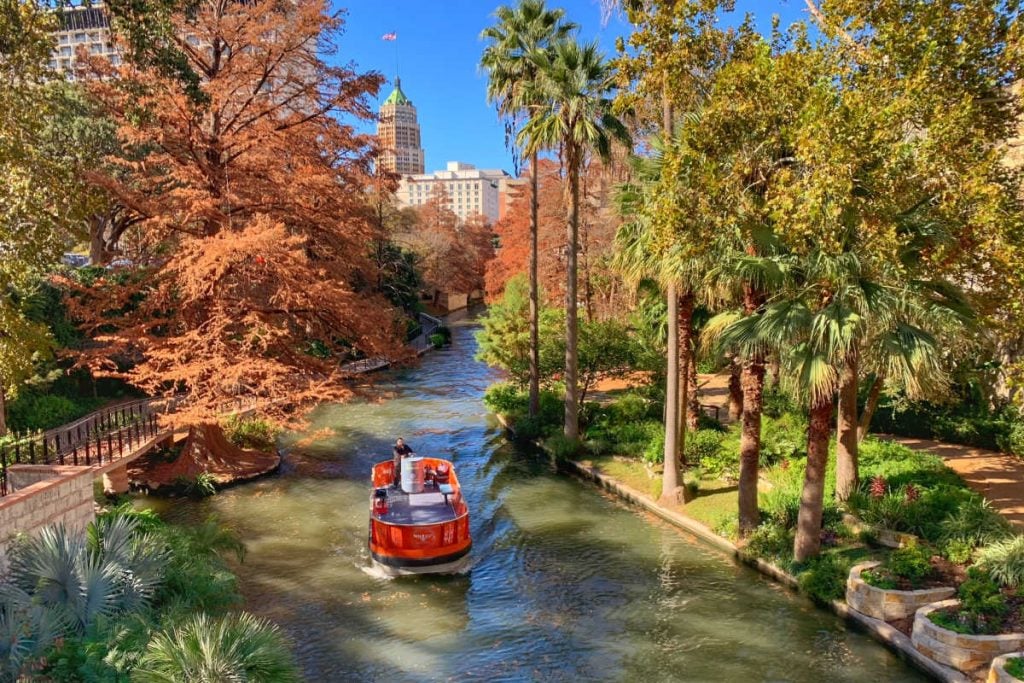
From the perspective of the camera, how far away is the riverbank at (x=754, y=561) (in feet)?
40.1

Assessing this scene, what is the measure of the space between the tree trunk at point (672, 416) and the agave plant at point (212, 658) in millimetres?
13027

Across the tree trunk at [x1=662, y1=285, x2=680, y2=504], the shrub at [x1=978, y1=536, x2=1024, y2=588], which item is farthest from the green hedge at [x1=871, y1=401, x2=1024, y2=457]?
the shrub at [x1=978, y1=536, x2=1024, y2=588]

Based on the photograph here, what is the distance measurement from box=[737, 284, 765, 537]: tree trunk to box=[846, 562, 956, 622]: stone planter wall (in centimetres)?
347

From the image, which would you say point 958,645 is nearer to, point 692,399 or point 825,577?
point 825,577

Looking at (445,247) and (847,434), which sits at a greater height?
(445,247)

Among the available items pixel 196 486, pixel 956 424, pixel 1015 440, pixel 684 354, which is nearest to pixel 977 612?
pixel 1015 440

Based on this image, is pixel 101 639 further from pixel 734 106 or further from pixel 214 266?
pixel 734 106

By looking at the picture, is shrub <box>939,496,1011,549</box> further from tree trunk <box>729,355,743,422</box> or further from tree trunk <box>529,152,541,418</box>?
tree trunk <box>529,152,541,418</box>

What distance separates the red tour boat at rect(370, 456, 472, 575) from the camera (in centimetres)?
1673

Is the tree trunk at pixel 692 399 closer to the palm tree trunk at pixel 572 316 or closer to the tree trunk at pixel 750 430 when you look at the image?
the palm tree trunk at pixel 572 316

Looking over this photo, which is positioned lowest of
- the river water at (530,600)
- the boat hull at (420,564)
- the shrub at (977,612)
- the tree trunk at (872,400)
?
Answer: the river water at (530,600)

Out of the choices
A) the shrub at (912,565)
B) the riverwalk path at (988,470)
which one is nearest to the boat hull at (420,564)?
the shrub at (912,565)

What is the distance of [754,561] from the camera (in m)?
16.6

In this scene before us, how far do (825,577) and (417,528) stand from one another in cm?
883
